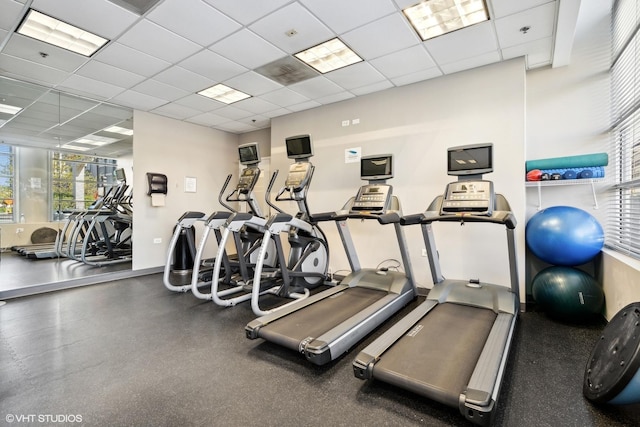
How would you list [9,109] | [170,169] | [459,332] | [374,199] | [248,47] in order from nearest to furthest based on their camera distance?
[459,332] → [248,47] → [374,199] → [9,109] → [170,169]

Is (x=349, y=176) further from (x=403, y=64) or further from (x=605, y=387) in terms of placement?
(x=605, y=387)

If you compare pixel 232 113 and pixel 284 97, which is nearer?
pixel 284 97

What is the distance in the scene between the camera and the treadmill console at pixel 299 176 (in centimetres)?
424

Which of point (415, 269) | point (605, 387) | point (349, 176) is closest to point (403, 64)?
point (349, 176)

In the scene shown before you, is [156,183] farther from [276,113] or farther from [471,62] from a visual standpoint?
[471,62]

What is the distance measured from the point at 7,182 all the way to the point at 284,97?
467 centimetres

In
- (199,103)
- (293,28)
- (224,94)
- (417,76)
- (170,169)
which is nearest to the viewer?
(293,28)

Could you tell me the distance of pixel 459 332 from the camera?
2494 mm

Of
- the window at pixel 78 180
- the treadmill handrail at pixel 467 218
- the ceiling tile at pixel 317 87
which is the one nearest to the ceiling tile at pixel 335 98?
the ceiling tile at pixel 317 87

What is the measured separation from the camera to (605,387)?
5.78 ft

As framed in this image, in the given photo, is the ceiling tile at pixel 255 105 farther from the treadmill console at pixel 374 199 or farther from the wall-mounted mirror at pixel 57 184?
the treadmill console at pixel 374 199

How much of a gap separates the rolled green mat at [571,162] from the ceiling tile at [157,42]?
4268 mm

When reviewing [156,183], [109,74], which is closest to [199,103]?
[109,74]

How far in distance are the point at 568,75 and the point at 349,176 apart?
3.14 metres
